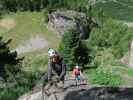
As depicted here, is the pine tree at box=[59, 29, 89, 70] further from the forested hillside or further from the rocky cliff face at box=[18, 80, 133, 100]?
the rocky cliff face at box=[18, 80, 133, 100]

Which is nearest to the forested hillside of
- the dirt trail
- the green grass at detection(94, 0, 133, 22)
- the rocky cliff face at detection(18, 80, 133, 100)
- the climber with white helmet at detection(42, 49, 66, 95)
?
the dirt trail

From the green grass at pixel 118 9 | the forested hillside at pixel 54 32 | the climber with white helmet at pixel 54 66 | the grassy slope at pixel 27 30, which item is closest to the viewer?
the climber with white helmet at pixel 54 66

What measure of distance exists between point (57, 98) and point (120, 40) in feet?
179

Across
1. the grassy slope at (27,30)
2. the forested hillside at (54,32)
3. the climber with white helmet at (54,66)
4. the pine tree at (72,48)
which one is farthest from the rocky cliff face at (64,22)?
the climber with white helmet at (54,66)

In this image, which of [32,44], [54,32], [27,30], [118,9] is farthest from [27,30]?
[118,9]

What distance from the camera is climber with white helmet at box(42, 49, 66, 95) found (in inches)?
463

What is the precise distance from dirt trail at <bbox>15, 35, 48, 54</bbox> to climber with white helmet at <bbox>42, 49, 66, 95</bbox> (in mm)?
52571

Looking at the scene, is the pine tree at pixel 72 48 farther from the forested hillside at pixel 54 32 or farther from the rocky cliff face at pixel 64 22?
the rocky cliff face at pixel 64 22

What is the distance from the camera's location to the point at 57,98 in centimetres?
1236

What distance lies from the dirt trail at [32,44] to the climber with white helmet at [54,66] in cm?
5257

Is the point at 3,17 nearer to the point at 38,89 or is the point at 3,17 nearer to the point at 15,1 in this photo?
the point at 15,1

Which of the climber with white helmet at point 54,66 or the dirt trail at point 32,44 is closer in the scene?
the climber with white helmet at point 54,66

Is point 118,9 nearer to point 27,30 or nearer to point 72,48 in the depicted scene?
point 27,30

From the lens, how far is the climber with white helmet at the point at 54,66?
38.5 feet
